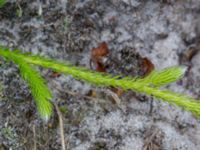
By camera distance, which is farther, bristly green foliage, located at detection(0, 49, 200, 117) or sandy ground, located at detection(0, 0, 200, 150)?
sandy ground, located at detection(0, 0, 200, 150)

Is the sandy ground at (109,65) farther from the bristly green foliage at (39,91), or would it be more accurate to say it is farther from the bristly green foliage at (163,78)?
the bristly green foliage at (163,78)

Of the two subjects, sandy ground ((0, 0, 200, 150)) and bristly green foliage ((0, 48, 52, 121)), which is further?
sandy ground ((0, 0, 200, 150))

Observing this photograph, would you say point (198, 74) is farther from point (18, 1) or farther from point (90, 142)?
point (18, 1)

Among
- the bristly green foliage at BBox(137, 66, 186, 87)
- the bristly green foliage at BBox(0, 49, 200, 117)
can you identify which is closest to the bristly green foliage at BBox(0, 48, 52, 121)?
the bristly green foliage at BBox(0, 49, 200, 117)

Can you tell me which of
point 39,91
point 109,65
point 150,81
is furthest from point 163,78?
point 109,65

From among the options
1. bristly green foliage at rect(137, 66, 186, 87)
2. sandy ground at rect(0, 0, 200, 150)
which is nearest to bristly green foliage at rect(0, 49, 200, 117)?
bristly green foliage at rect(137, 66, 186, 87)

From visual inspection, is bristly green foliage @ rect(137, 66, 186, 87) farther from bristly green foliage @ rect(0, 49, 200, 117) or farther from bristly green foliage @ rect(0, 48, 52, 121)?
bristly green foliage @ rect(0, 48, 52, 121)

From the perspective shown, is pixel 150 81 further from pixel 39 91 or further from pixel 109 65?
pixel 109 65

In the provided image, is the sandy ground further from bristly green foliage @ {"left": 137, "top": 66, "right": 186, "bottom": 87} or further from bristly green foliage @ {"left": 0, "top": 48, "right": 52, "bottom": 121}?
bristly green foliage @ {"left": 137, "top": 66, "right": 186, "bottom": 87}

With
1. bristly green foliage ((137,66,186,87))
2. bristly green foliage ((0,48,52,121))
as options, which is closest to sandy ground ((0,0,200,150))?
bristly green foliage ((0,48,52,121))

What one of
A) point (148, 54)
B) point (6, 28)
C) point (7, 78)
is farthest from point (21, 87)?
point (148, 54)
